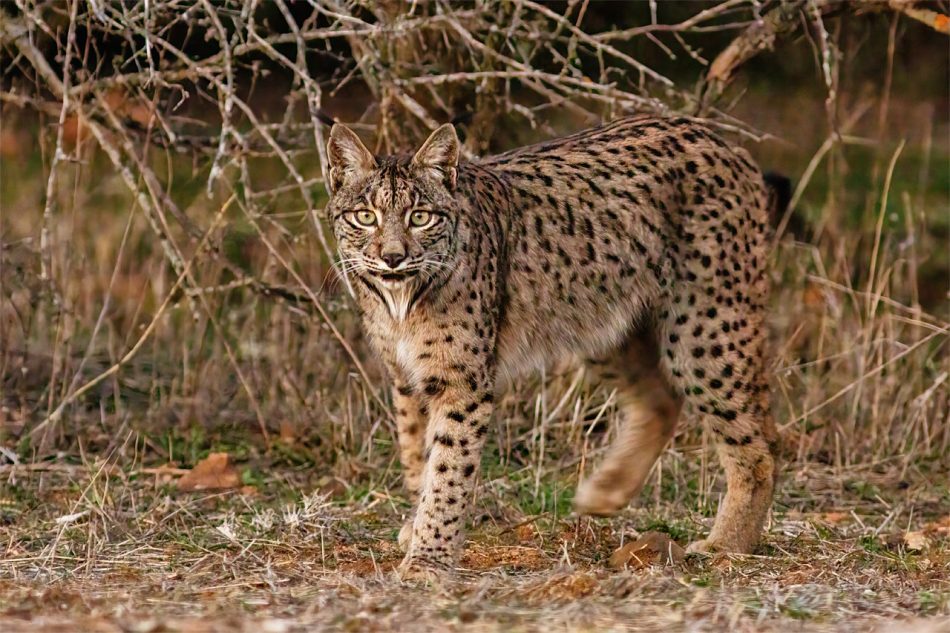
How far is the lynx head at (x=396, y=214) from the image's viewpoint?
5.23 metres

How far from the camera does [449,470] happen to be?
17.4 feet

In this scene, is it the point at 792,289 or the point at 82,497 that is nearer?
the point at 82,497

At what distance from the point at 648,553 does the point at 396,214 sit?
1.38 metres

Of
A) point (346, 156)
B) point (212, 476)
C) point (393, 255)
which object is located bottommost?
point (212, 476)

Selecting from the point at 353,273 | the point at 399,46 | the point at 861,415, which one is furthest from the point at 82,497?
the point at 861,415

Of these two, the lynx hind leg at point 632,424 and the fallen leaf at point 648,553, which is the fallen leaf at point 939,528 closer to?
the lynx hind leg at point 632,424

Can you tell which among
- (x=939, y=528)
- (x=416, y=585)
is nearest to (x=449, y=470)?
(x=416, y=585)

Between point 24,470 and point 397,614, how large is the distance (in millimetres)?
2665

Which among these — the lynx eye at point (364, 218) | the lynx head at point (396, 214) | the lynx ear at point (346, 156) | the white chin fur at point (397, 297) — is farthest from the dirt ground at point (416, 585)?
the lynx ear at point (346, 156)

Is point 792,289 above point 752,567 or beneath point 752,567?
above

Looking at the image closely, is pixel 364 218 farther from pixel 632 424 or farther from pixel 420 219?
pixel 632 424

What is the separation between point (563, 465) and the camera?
22.3 feet

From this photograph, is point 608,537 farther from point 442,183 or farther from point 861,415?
point 861,415

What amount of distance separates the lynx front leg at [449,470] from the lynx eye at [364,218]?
0.62m
